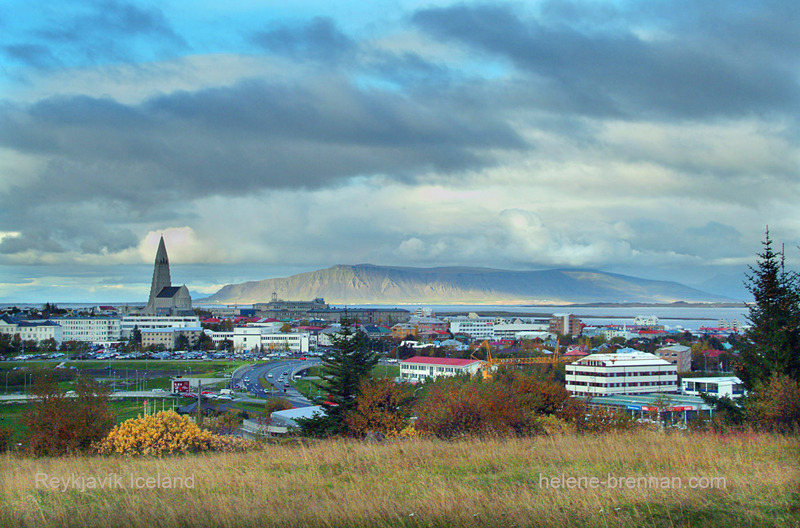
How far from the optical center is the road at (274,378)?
5503 centimetres

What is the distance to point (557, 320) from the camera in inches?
6063

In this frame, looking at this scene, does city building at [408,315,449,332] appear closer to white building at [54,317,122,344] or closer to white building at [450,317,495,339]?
white building at [450,317,495,339]

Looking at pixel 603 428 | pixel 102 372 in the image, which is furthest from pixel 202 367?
pixel 603 428

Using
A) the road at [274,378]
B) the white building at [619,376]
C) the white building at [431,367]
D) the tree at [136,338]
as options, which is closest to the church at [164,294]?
the tree at [136,338]

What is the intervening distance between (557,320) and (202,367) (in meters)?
94.6

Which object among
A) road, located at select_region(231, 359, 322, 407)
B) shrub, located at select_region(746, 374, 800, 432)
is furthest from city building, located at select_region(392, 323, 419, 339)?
shrub, located at select_region(746, 374, 800, 432)

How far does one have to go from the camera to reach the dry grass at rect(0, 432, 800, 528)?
601 centimetres

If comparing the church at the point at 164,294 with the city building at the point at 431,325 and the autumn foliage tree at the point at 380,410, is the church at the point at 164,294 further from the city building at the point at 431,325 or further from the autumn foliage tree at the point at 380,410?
the autumn foliage tree at the point at 380,410

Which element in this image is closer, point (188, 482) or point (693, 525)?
point (693, 525)

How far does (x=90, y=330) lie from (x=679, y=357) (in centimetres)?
10652

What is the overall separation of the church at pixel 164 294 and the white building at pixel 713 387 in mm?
124944

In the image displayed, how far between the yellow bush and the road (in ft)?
111

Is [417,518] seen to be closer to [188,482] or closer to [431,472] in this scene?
[431,472]

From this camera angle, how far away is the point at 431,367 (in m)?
70.2
